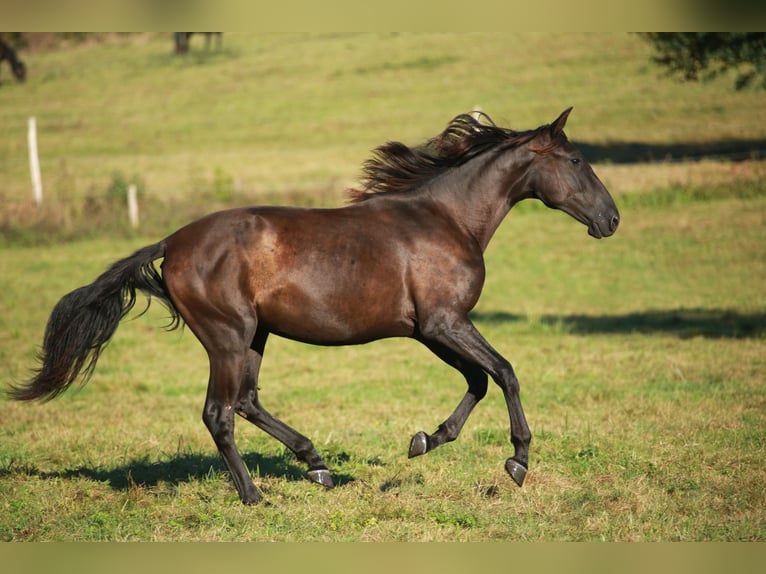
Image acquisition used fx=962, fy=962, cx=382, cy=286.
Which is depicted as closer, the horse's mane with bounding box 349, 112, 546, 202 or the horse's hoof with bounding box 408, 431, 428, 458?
the horse's hoof with bounding box 408, 431, 428, 458

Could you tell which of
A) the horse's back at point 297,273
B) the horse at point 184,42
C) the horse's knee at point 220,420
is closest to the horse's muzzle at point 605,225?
the horse's back at point 297,273

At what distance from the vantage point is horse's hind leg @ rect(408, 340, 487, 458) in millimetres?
6520

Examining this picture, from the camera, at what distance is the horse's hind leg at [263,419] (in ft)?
22.4

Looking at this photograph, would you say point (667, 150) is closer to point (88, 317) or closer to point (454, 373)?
point (454, 373)

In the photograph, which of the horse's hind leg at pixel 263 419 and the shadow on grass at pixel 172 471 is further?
the shadow on grass at pixel 172 471

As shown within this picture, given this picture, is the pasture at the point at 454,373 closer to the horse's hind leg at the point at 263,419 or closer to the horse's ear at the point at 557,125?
the horse's hind leg at the point at 263,419

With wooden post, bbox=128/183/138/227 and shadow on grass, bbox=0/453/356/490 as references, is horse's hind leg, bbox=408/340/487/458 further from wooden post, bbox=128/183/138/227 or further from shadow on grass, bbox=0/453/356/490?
wooden post, bbox=128/183/138/227

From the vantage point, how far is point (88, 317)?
6.79 m

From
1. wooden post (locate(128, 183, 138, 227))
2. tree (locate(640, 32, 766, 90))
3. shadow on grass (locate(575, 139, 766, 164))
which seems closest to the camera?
tree (locate(640, 32, 766, 90))

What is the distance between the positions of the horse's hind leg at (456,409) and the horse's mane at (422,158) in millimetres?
1197

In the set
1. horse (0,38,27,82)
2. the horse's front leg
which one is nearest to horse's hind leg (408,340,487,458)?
the horse's front leg

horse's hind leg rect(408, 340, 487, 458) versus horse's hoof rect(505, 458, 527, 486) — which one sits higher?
horse's hind leg rect(408, 340, 487, 458)

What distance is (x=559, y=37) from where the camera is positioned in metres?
51.5

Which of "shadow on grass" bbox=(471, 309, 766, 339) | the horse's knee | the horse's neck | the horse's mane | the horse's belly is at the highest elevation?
the horse's mane
